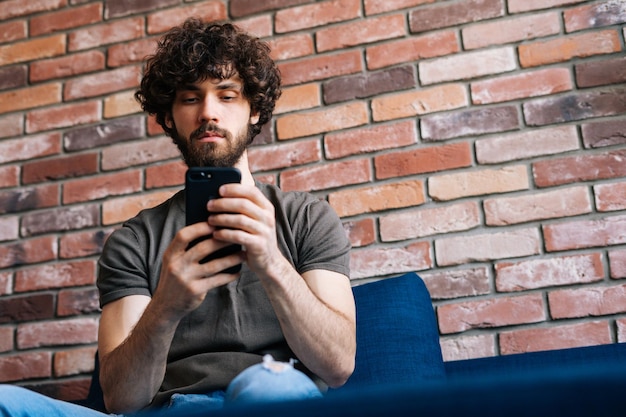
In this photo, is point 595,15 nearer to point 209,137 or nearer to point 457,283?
point 457,283

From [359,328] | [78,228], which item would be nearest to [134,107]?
[78,228]

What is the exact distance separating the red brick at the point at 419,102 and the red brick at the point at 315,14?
0.29 meters

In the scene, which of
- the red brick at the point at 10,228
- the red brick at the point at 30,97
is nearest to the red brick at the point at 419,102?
the red brick at the point at 30,97

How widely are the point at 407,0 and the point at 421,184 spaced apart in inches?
21.4

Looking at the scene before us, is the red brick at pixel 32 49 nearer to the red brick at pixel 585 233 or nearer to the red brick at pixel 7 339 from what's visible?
the red brick at pixel 7 339

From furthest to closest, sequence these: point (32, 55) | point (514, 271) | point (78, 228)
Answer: point (32, 55), point (78, 228), point (514, 271)

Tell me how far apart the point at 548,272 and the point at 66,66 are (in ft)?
5.26

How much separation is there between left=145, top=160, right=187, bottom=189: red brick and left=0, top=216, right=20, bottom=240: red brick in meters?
0.45

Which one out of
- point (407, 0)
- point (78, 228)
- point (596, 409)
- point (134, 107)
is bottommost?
point (596, 409)

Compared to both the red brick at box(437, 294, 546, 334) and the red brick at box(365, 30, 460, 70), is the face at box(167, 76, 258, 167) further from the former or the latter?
the red brick at box(437, 294, 546, 334)

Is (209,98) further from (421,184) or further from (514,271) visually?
(514,271)

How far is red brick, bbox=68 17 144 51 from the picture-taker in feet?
6.81

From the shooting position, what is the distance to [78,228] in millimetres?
1967

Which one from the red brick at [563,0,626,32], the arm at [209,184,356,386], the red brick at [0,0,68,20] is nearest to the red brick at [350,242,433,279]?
the arm at [209,184,356,386]
